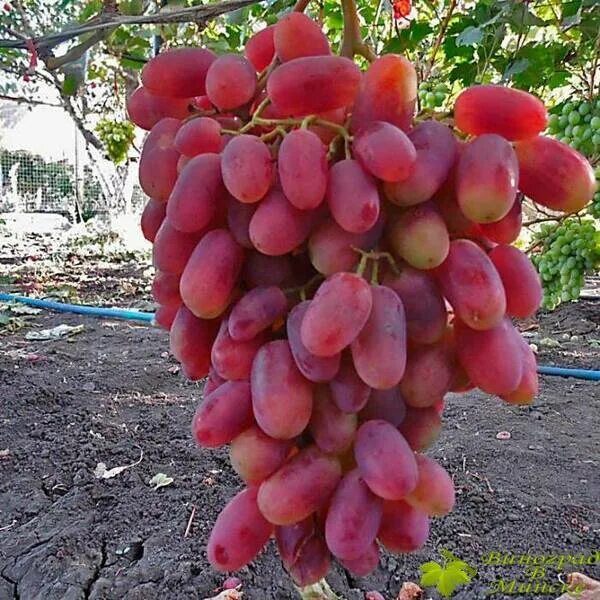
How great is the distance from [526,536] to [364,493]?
3.50 feet

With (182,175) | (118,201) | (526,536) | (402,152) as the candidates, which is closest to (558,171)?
(402,152)

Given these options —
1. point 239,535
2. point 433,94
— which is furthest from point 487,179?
point 433,94

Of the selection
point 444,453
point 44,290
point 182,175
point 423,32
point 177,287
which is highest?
point 423,32

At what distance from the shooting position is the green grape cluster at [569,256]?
6.19 feet

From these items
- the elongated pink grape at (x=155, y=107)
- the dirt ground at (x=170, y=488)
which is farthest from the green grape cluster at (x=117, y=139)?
the elongated pink grape at (x=155, y=107)

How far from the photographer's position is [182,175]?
0.56 metres

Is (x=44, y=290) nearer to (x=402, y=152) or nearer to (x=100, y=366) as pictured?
(x=100, y=366)

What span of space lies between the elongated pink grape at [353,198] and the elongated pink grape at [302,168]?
13 millimetres

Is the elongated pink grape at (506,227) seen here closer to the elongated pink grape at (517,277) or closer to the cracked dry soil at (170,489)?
the elongated pink grape at (517,277)

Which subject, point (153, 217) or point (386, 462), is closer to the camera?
A: point (386, 462)

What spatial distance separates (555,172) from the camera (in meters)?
0.56

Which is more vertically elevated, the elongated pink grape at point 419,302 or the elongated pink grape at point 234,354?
the elongated pink grape at point 419,302

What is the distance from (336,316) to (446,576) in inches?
35.5

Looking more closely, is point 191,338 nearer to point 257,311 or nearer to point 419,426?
point 257,311
